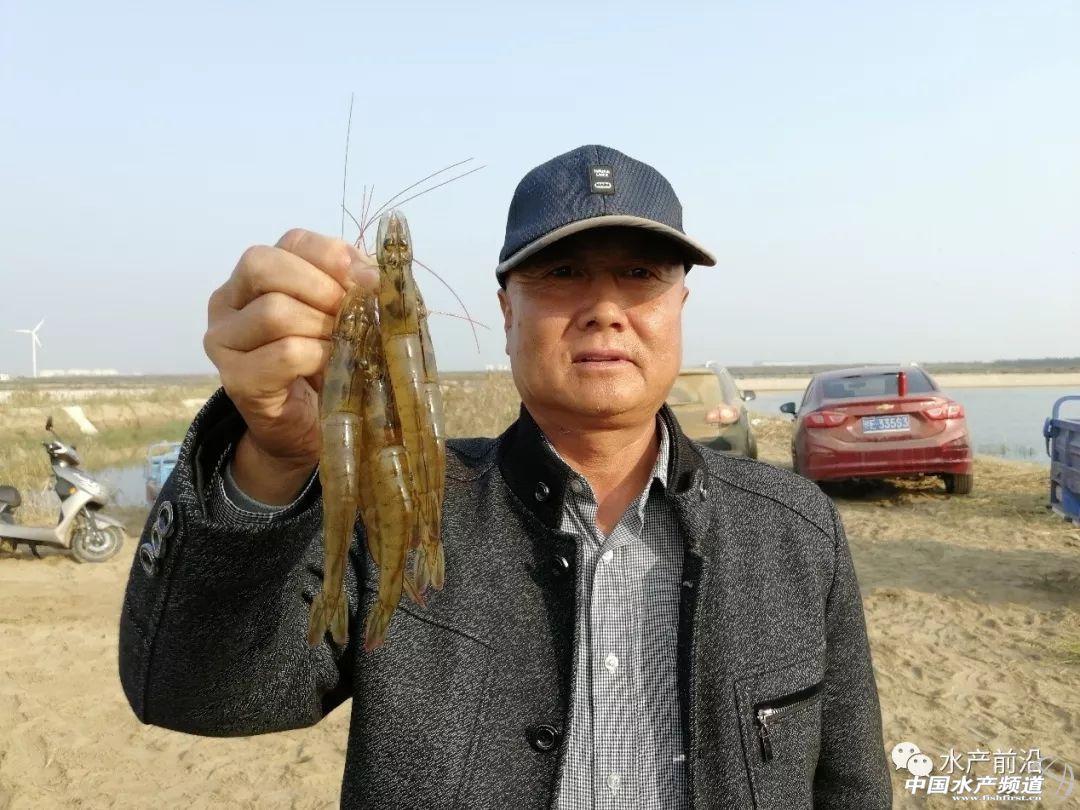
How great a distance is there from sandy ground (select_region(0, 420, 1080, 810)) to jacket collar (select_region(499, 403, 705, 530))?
3.06 m

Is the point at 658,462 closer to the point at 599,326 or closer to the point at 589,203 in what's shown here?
the point at 599,326

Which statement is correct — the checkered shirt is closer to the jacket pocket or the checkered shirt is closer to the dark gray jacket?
the dark gray jacket

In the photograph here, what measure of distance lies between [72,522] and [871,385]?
972 centimetres

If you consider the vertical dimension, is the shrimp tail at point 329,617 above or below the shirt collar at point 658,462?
below

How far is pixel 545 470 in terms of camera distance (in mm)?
1820

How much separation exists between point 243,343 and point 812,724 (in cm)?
144

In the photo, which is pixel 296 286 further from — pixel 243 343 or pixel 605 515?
pixel 605 515

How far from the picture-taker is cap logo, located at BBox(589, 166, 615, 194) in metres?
1.86

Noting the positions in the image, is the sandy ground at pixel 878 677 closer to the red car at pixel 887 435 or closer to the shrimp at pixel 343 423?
the red car at pixel 887 435

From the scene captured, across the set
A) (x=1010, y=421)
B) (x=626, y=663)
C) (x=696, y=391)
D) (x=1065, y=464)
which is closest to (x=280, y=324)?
(x=626, y=663)

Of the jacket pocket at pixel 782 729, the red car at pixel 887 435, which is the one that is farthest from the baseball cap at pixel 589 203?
the red car at pixel 887 435

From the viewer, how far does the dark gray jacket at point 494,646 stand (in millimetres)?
1531

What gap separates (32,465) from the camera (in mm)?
16547

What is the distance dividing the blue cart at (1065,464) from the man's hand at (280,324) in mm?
7393
